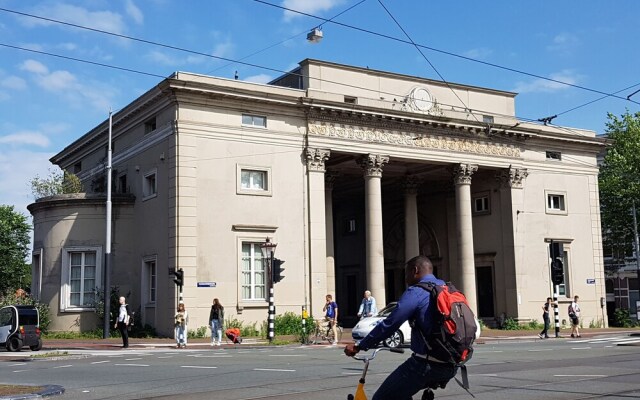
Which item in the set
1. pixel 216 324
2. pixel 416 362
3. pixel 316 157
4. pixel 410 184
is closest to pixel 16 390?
pixel 416 362

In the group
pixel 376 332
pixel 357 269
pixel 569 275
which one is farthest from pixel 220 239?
pixel 376 332

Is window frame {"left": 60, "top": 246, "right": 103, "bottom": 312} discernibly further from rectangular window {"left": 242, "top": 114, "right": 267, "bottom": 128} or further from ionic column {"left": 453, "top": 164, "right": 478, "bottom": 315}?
ionic column {"left": 453, "top": 164, "right": 478, "bottom": 315}

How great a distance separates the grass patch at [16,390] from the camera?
12.0 m

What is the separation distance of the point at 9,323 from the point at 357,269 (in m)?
26.3

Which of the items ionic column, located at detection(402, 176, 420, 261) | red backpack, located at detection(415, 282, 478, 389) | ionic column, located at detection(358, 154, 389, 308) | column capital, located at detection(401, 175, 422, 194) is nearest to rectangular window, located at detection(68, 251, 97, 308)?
ionic column, located at detection(358, 154, 389, 308)

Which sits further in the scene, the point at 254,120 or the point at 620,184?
the point at 620,184

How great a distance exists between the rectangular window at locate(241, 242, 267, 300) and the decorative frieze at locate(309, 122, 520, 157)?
6325mm

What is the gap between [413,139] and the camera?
38.3m

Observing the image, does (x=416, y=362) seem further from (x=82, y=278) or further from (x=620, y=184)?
(x=620, y=184)

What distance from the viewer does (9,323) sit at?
2611cm

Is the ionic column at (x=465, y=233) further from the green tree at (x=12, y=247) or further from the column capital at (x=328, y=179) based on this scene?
the green tree at (x=12, y=247)

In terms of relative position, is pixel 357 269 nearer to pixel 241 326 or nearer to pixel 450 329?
pixel 241 326

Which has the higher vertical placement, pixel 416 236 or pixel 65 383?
pixel 416 236

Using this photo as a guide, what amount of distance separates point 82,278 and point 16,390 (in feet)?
75.3
